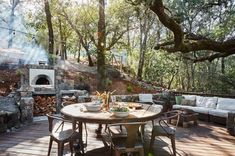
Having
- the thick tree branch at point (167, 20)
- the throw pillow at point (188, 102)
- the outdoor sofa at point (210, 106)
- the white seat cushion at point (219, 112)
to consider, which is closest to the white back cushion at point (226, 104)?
the outdoor sofa at point (210, 106)

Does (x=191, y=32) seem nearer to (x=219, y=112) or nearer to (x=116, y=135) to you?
(x=219, y=112)

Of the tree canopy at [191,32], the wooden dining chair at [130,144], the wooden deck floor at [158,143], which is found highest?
the tree canopy at [191,32]

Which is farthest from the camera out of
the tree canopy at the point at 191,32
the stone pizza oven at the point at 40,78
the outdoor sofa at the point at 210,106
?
the stone pizza oven at the point at 40,78

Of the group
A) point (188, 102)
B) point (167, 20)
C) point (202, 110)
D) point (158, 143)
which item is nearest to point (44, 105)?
point (158, 143)

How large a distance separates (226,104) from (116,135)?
13.2ft

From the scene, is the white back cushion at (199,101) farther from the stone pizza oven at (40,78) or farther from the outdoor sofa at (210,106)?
the stone pizza oven at (40,78)

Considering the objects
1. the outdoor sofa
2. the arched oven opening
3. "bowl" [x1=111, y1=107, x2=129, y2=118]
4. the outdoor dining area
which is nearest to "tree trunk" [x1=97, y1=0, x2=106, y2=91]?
the arched oven opening

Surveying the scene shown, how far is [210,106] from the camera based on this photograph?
733cm

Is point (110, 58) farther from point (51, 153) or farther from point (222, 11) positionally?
point (51, 153)

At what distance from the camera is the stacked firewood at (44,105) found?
7.22 m

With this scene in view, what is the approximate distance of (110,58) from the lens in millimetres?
15016

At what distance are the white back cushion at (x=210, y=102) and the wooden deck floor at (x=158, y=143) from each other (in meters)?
1.25

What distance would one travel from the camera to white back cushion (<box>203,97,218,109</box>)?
23.8 ft

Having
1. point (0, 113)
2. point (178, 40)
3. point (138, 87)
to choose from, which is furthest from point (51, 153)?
point (138, 87)
